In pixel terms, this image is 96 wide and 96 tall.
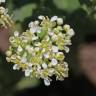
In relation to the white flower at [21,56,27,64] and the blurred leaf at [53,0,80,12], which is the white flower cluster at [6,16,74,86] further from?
the blurred leaf at [53,0,80,12]

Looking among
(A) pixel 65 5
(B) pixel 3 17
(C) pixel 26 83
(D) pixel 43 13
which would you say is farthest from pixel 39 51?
(C) pixel 26 83

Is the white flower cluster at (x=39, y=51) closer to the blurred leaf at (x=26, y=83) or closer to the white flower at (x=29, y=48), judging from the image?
the white flower at (x=29, y=48)

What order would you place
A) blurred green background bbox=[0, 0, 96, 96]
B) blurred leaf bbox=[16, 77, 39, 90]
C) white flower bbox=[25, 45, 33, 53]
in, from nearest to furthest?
white flower bbox=[25, 45, 33, 53] → blurred green background bbox=[0, 0, 96, 96] → blurred leaf bbox=[16, 77, 39, 90]

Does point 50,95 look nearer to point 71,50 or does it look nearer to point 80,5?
point 71,50

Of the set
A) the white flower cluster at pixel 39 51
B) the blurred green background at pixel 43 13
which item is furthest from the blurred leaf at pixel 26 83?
the white flower cluster at pixel 39 51

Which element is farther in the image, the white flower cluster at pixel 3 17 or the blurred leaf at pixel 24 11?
the blurred leaf at pixel 24 11

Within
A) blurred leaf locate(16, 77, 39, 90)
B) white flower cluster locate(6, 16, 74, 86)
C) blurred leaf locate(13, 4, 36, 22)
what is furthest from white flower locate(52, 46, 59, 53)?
blurred leaf locate(16, 77, 39, 90)

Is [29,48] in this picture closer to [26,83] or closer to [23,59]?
[23,59]
